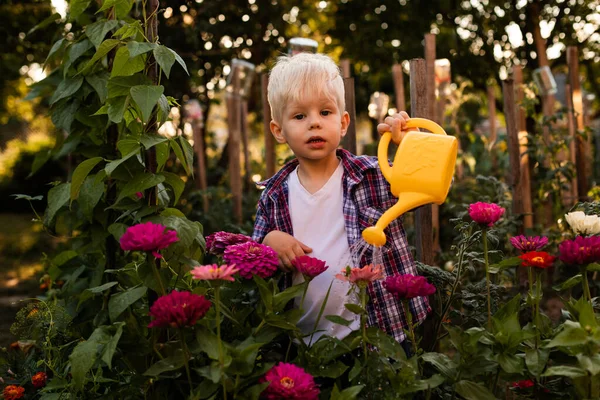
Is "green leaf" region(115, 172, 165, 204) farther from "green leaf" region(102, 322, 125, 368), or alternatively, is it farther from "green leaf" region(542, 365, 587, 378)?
"green leaf" region(542, 365, 587, 378)

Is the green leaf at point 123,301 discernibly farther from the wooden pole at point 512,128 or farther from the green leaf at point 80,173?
the wooden pole at point 512,128

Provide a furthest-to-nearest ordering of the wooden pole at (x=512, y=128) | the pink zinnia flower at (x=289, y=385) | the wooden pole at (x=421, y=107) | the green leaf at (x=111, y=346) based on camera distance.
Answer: the wooden pole at (x=512, y=128)
the wooden pole at (x=421, y=107)
the green leaf at (x=111, y=346)
the pink zinnia flower at (x=289, y=385)

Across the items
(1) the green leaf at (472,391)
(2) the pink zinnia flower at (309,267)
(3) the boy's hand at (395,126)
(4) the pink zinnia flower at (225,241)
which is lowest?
(1) the green leaf at (472,391)

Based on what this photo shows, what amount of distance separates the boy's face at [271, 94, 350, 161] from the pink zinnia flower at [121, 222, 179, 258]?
542mm

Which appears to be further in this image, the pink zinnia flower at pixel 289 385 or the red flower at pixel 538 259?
the red flower at pixel 538 259

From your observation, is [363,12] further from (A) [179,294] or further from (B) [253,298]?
(A) [179,294]

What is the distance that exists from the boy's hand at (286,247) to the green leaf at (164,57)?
52 cm

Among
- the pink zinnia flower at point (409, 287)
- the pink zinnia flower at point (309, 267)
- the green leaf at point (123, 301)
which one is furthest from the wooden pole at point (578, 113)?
the green leaf at point (123, 301)

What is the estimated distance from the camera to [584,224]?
165 cm

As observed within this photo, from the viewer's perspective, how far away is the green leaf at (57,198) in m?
2.09

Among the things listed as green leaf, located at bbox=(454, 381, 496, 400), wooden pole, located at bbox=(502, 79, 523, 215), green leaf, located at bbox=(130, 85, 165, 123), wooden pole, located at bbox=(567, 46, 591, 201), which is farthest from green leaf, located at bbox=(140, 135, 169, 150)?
wooden pole, located at bbox=(567, 46, 591, 201)

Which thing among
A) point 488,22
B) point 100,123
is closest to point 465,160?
point 488,22

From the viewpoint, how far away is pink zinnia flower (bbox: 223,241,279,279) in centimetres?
162

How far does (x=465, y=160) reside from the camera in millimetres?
5180
